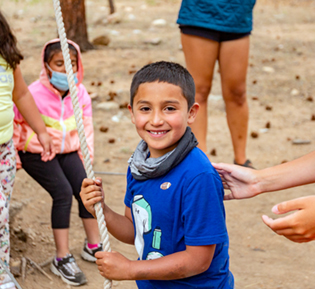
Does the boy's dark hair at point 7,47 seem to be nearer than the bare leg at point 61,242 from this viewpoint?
Yes

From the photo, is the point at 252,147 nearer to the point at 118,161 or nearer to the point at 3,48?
the point at 118,161

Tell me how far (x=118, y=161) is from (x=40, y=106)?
1.96 m

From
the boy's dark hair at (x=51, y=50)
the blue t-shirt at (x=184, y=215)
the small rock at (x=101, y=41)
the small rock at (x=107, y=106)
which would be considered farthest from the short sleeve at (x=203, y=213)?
the small rock at (x=101, y=41)

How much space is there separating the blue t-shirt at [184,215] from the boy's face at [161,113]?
11 centimetres

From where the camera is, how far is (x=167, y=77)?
1607 millimetres

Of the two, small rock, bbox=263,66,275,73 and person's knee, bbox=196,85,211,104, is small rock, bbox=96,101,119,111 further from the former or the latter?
small rock, bbox=263,66,275,73

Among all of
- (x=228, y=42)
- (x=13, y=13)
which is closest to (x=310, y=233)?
(x=228, y=42)

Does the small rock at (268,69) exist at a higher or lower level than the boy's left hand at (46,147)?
lower

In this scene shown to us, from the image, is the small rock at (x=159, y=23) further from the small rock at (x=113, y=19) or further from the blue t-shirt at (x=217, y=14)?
the blue t-shirt at (x=217, y=14)

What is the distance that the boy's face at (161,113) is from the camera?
1.58m

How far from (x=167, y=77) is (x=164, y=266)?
70 cm

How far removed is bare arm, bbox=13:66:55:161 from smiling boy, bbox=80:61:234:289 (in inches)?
44.9

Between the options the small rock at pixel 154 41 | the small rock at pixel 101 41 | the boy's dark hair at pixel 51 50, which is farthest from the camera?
the small rock at pixel 154 41

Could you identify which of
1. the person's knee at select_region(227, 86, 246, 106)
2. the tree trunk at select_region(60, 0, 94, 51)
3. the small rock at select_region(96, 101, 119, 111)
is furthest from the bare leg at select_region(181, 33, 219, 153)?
the tree trunk at select_region(60, 0, 94, 51)
